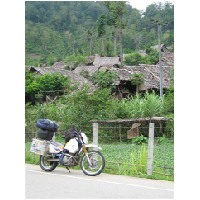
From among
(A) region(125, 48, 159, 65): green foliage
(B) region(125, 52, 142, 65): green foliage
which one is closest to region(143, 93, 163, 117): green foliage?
(A) region(125, 48, 159, 65): green foliage

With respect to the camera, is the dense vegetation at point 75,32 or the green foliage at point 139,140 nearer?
the green foliage at point 139,140

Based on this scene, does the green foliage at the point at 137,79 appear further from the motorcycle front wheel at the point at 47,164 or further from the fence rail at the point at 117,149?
the motorcycle front wheel at the point at 47,164

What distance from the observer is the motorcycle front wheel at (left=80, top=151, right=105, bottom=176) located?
27.1ft

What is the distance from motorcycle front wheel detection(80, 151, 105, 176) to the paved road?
120 millimetres

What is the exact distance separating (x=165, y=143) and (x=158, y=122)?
150cm

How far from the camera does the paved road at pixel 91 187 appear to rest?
243 inches

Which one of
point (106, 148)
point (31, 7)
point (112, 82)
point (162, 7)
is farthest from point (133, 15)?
point (106, 148)

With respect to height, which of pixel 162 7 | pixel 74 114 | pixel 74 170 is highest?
pixel 162 7

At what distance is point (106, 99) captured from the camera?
15.0 metres

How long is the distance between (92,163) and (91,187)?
4.60ft

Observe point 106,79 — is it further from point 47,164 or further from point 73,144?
point 73,144

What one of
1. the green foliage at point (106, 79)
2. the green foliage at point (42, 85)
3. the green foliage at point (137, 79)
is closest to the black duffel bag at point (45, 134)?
the green foliage at point (106, 79)

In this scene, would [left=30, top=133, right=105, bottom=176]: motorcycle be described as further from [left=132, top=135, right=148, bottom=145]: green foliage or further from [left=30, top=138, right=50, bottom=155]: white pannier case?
[left=132, top=135, right=148, bottom=145]: green foliage

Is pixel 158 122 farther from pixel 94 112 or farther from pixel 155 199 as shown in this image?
pixel 155 199
